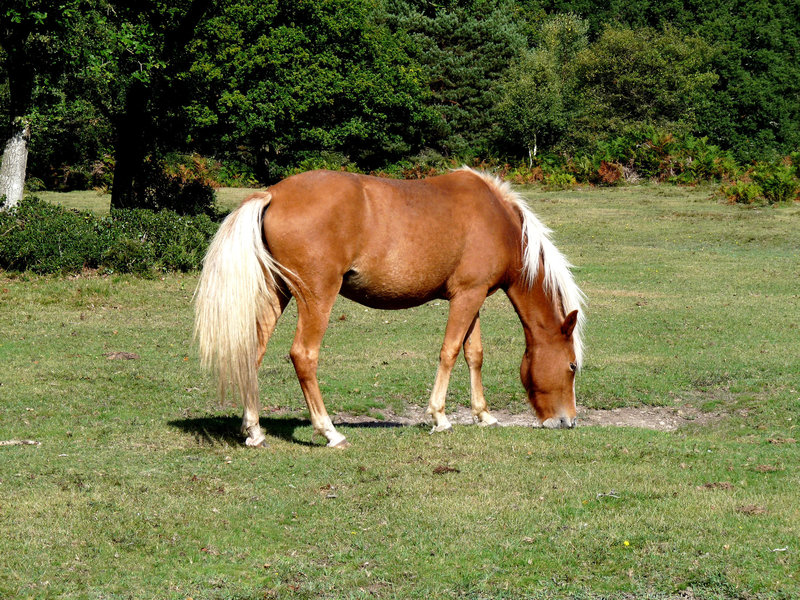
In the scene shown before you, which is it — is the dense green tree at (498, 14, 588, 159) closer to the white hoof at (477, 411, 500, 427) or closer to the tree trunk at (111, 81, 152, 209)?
the tree trunk at (111, 81, 152, 209)

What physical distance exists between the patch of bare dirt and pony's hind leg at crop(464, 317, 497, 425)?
95 centimetres

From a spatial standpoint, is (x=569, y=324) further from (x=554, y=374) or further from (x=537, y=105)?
(x=537, y=105)

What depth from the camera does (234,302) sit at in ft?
24.6

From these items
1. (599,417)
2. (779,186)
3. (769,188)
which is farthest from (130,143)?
(779,186)

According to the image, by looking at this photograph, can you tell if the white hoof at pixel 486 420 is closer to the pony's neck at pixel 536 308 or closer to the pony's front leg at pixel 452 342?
the pony's front leg at pixel 452 342

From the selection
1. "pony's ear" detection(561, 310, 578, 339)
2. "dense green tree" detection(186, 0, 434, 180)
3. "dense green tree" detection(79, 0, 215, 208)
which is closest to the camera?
"pony's ear" detection(561, 310, 578, 339)

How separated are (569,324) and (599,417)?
2395 mm

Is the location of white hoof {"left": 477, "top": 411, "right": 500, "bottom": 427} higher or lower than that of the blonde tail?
lower

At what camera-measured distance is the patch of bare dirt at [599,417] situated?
10.2 m

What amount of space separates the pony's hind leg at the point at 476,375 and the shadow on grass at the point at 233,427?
1.05m

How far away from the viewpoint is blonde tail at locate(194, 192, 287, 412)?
7.48 metres

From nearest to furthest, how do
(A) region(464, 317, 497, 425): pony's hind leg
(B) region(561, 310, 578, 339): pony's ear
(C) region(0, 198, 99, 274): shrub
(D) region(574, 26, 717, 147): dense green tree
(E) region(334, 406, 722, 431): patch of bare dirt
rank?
(B) region(561, 310, 578, 339): pony's ear, (A) region(464, 317, 497, 425): pony's hind leg, (E) region(334, 406, 722, 431): patch of bare dirt, (C) region(0, 198, 99, 274): shrub, (D) region(574, 26, 717, 147): dense green tree

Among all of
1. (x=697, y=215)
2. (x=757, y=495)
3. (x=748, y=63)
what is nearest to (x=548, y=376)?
(x=757, y=495)

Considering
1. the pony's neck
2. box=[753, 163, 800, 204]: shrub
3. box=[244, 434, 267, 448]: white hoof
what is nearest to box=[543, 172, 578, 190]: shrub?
box=[753, 163, 800, 204]: shrub
